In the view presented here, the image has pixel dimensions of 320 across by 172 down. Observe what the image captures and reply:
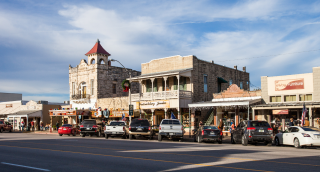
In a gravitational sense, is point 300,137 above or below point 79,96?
below

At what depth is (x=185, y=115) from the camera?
35.5 m

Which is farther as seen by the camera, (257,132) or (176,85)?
(176,85)

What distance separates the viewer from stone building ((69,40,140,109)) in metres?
44.8

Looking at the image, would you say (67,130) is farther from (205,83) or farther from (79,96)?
(205,83)

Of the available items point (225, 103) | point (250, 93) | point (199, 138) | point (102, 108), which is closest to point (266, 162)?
point (199, 138)

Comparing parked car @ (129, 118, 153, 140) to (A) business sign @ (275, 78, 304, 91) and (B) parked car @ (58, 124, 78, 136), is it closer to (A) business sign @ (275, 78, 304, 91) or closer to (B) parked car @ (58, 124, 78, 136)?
(B) parked car @ (58, 124, 78, 136)

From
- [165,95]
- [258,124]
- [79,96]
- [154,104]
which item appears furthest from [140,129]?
[79,96]

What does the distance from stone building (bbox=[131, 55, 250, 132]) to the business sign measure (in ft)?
31.3

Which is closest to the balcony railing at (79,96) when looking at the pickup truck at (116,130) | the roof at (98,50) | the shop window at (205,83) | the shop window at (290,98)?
the roof at (98,50)

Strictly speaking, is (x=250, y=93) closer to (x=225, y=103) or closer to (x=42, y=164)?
(x=225, y=103)

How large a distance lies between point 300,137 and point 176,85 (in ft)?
64.7

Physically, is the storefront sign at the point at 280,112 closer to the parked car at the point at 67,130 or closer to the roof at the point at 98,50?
the parked car at the point at 67,130

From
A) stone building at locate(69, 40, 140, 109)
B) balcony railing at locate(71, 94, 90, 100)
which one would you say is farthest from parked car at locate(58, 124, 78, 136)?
balcony railing at locate(71, 94, 90, 100)

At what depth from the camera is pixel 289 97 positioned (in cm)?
2803
